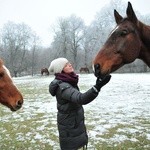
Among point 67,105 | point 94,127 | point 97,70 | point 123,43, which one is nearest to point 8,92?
point 67,105

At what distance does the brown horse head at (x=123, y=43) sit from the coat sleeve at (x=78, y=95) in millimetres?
650

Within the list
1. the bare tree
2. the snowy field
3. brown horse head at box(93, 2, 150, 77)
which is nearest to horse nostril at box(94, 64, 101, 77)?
brown horse head at box(93, 2, 150, 77)

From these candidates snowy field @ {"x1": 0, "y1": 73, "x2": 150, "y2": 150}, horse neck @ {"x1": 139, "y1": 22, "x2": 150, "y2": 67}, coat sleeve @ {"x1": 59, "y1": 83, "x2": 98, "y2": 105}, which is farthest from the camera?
snowy field @ {"x1": 0, "y1": 73, "x2": 150, "y2": 150}

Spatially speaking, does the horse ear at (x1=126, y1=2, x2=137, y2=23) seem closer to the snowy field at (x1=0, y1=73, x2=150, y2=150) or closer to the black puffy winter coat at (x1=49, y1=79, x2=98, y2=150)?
→ the black puffy winter coat at (x1=49, y1=79, x2=98, y2=150)

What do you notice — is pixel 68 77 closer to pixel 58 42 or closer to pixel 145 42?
pixel 145 42

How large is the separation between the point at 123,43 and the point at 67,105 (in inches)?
50.6

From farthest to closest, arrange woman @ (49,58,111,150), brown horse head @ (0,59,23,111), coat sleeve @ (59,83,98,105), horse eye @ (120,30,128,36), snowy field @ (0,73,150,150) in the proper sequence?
snowy field @ (0,73,150,150)
horse eye @ (120,30,128,36)
brown horse head @ (0,59,23,111)
woman @ (49,58,111,150)
coat sleeve @ (59,83,98,105)

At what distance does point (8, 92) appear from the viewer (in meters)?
4.39

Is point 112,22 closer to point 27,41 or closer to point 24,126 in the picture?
point 27,41

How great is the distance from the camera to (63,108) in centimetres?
423

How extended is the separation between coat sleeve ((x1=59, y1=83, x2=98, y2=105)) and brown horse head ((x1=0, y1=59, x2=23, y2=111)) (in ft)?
2.46

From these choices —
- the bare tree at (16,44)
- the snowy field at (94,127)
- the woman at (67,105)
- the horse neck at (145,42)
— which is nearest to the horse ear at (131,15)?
the horse neck at (145,42)

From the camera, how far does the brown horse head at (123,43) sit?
173 inches

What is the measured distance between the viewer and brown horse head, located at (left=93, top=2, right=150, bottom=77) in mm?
4383
